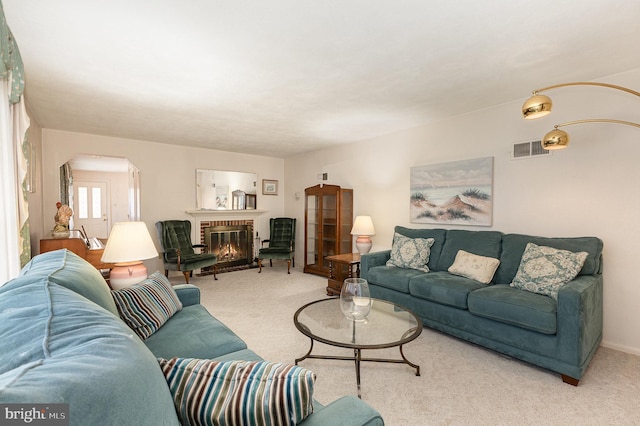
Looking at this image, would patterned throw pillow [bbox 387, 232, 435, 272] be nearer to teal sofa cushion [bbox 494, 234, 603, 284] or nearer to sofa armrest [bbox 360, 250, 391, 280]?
sofa armrest [bbox 360, 250, 391, 280]

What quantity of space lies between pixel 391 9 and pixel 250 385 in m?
1.99

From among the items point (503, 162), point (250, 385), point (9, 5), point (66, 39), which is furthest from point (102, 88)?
point (503, 162)

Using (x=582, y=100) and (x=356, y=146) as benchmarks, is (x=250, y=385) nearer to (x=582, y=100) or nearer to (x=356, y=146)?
(x=582, y=100)

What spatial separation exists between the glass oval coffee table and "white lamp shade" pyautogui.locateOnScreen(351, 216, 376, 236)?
6.23 ft

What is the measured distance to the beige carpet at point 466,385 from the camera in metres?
1.84

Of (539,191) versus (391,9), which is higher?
(391,9)

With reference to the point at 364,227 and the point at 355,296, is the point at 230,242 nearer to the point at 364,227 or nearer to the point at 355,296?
the point at 364,227

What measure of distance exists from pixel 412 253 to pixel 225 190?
3.92m

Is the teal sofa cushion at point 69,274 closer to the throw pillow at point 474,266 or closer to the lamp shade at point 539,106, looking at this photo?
the lamp shade at point 539,106

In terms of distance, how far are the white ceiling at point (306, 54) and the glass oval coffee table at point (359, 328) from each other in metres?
1.99

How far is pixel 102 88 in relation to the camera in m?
2.85

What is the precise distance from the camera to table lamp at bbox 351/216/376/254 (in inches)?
177

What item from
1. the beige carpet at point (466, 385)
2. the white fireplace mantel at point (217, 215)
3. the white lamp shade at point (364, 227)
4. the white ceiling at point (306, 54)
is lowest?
the beige carpet at point (466, 385)

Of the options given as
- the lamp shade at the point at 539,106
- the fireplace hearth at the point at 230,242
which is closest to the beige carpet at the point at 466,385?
the lamp shade at the point at 539,106
